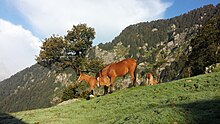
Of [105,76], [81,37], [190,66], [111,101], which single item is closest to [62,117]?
[111,101]

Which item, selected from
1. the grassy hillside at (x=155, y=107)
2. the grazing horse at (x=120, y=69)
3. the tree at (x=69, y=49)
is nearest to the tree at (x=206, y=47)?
the tree at (x=69, y=49)

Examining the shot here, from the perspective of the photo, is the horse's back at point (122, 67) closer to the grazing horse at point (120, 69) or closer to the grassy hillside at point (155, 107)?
the grazing horse at point (120, 69)

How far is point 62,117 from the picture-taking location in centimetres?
1953

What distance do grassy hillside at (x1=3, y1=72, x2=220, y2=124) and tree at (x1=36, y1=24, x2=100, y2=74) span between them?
1119 inches

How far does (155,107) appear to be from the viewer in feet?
51.0

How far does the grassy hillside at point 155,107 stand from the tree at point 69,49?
28430mm

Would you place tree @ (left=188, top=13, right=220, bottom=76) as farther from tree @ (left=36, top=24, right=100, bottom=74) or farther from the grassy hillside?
the grassy hillside

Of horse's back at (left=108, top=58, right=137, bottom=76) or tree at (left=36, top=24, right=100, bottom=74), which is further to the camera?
tree at (left=36, top=24, right=100, bottom=74)

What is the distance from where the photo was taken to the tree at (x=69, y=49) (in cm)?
5044

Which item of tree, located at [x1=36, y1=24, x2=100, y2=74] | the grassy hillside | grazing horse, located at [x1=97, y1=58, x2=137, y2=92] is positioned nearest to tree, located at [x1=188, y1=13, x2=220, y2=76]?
tree, located at [x1=36, y1=24, x2=100, y2=74]

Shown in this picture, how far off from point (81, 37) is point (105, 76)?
2827 centimetres

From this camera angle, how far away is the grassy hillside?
12609 mm

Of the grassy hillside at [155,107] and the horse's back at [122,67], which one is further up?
the horse's back at [122,67]

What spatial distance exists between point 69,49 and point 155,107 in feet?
122
